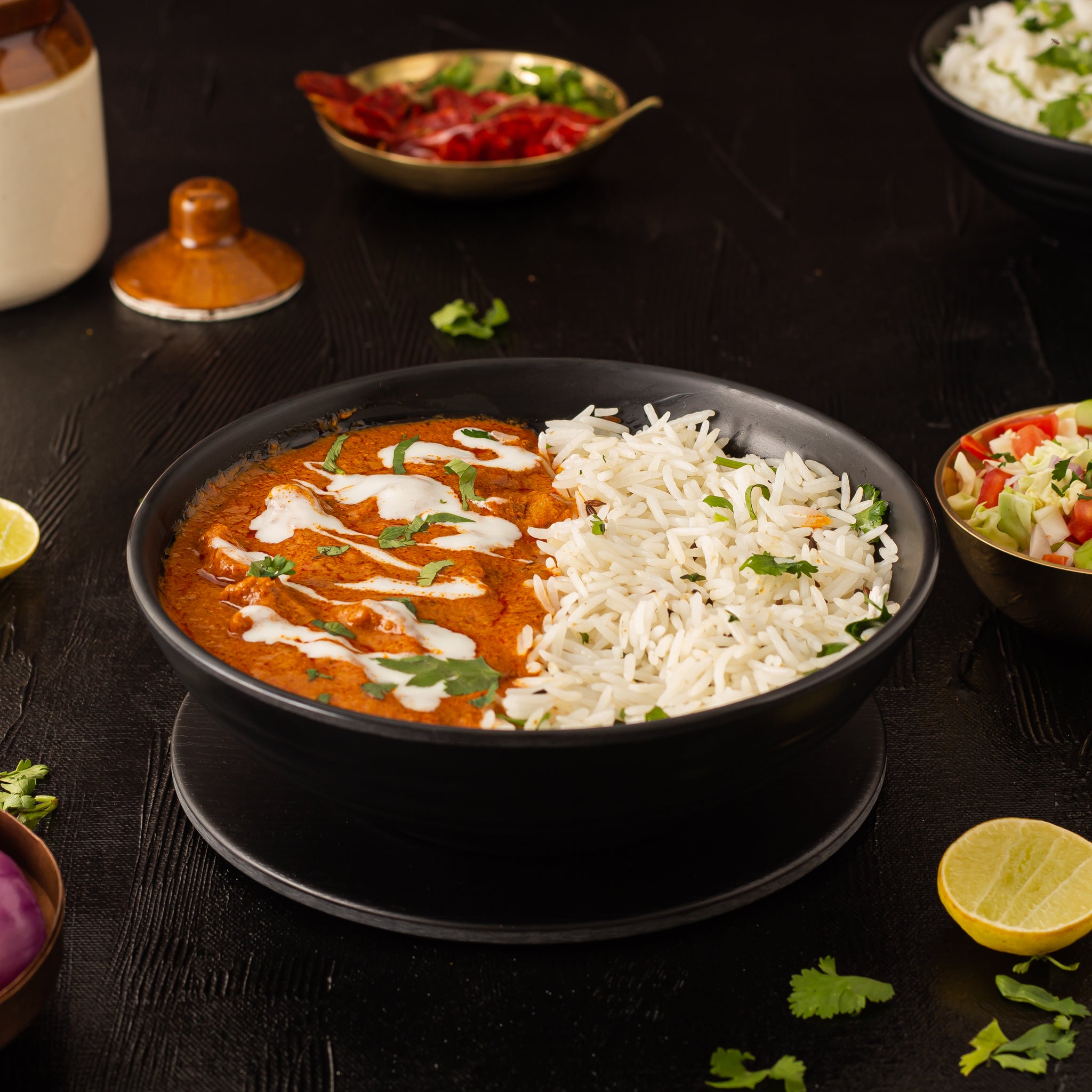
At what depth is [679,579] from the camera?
2094 mm

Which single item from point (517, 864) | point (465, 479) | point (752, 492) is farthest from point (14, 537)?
point (752, 492)

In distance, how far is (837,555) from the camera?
208 centimetres

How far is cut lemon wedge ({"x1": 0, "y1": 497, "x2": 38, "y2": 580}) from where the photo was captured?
2617 mm

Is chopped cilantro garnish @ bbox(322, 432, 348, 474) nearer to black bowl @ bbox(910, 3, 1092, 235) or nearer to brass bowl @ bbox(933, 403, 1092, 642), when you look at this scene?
brass bowl @ bbox(933, 403, 1092, 642)

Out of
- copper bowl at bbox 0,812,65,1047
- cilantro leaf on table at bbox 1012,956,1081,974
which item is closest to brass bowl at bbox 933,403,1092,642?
cilantro leaf on table at bbox 1012,956,1081,974

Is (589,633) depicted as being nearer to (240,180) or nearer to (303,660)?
(303,660)

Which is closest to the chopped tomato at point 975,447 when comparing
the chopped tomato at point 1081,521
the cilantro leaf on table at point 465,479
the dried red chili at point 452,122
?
the chopped tomato at point 1081,521

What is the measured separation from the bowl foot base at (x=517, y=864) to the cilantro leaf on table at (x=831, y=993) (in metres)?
0.14

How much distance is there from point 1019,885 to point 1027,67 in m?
2.72

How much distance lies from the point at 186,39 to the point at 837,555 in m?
4.41

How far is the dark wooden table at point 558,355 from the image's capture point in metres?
1.78

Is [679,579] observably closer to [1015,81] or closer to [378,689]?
[378,689]

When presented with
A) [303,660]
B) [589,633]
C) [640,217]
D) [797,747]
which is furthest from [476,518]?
[640,217]

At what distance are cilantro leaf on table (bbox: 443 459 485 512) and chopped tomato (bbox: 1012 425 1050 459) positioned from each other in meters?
1.06
